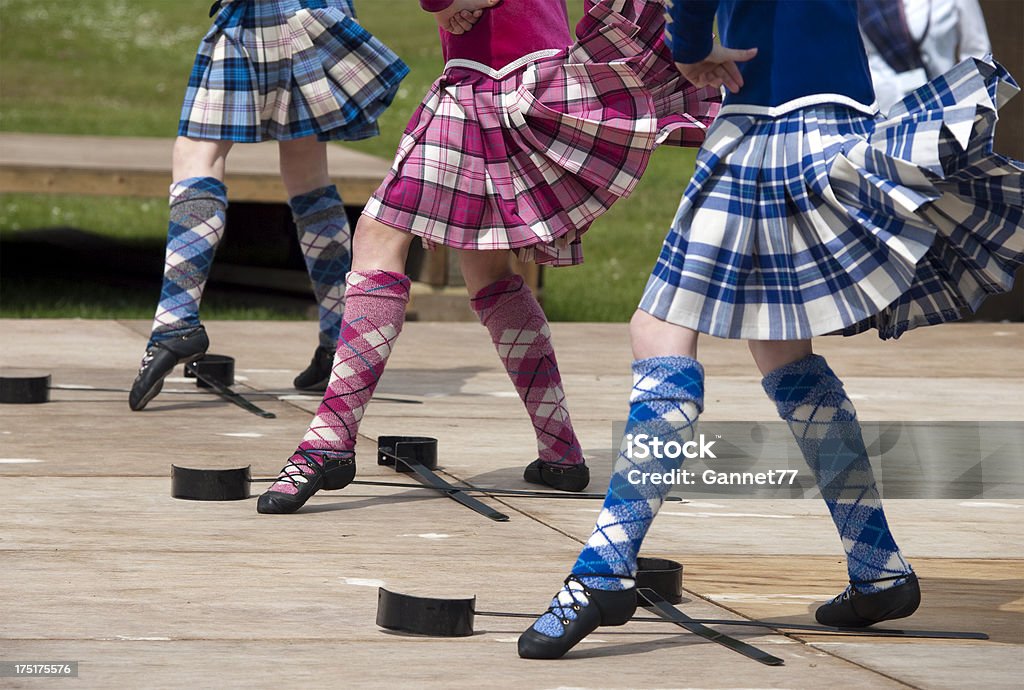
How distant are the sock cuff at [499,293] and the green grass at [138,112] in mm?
4674

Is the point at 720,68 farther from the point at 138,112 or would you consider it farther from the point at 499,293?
the point at 138,112

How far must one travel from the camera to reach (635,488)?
2.43 metres

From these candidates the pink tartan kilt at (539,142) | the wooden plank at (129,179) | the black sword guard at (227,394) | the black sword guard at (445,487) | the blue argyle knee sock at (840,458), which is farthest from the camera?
the wooden plank at (129,179)

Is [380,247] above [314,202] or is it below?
below

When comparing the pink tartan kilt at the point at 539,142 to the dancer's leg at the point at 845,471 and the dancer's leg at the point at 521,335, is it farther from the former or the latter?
the dancer's leg at the point at 845,471

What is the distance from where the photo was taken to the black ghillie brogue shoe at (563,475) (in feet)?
12.4

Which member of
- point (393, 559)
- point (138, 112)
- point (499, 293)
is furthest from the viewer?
point (138, 112)

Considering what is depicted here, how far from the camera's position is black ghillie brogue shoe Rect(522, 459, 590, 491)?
148 inches

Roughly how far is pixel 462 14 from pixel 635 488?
52.9 inches

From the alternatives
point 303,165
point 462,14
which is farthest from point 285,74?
point 462,14

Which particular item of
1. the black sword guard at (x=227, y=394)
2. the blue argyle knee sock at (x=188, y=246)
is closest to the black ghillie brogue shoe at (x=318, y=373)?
the black sword guard at (x=227, y=394)

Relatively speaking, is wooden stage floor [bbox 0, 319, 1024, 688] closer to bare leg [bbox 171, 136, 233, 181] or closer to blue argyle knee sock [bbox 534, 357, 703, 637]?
blue argyle knee sock [bbox 534, 357, 703, 637]

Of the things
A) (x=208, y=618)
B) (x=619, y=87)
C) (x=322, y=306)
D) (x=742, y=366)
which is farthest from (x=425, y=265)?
(x=208, y=618)

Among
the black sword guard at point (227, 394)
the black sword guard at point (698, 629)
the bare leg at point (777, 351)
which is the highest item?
the bare leg at point (777, 351)
